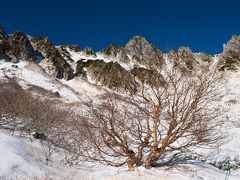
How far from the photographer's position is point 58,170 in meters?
10.1

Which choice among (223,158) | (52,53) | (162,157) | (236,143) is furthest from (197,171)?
(52,53)

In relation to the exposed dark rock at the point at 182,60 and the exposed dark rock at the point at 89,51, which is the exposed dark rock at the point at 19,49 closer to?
the exposed dark rock at the point at 89,51

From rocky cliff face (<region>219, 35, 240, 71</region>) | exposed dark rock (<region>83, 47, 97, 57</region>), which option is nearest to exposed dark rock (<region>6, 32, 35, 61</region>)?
exposed dark rock (<region>83, 47, 97, 57</region>)

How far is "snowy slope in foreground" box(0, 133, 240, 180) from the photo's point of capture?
894 cm

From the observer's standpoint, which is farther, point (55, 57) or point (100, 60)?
point (100, 60)

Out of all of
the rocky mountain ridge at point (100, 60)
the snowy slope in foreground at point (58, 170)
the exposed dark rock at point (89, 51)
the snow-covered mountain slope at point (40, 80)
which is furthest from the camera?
the exposed dark rock at point (89, 51)

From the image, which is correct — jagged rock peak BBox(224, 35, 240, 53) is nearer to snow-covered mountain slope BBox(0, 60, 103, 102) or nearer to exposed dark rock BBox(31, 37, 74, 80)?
exposed dark rock BBox(31, 37, 74, 80)

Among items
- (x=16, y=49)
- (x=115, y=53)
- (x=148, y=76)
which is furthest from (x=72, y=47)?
(x=148, y=76)

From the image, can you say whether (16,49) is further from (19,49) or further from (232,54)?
(232,54)

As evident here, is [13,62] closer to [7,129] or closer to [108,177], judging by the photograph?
[7,129]

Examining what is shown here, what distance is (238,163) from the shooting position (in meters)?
12.6

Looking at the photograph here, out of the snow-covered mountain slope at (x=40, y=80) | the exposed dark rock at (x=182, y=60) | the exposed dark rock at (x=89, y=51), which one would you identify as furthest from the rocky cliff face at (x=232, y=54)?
the exposed dark rock at (x=182, y=60)

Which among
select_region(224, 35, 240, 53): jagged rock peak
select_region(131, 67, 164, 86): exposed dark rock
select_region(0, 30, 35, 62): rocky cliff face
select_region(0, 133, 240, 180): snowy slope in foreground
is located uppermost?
select_region(224, 35, 240, 53): jagged rock peak

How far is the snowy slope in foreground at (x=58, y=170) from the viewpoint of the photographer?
894cm
